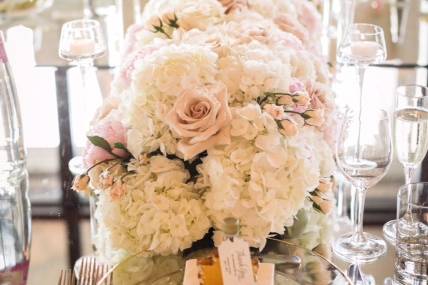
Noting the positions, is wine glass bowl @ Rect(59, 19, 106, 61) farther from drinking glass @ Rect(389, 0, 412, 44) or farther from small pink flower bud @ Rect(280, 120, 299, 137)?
drinking glass @ Rect(389, 0, 412, 44)

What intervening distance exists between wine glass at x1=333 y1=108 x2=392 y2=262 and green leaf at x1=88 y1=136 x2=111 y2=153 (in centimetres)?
39

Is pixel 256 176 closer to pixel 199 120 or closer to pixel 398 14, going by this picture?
pixel 199 120

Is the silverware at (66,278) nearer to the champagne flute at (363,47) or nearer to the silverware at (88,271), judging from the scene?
the silverware at (88,271)

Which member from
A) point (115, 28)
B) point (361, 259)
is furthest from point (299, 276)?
point (115, 28)

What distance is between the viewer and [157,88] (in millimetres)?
1051

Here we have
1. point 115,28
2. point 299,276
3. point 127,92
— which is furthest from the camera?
point 115,28

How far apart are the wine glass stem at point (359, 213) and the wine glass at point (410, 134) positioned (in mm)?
58

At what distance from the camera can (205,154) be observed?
107 cm

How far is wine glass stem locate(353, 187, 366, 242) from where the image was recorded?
4.20 ft

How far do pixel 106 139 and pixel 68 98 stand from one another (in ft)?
2.97

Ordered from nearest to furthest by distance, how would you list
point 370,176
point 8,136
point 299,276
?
point 299,276 < point 370,176 < point 8,136

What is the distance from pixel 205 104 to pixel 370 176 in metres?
0.38

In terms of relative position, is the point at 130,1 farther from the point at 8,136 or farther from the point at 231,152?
the point at 231,152

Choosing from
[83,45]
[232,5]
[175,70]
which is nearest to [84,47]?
[83,45]
